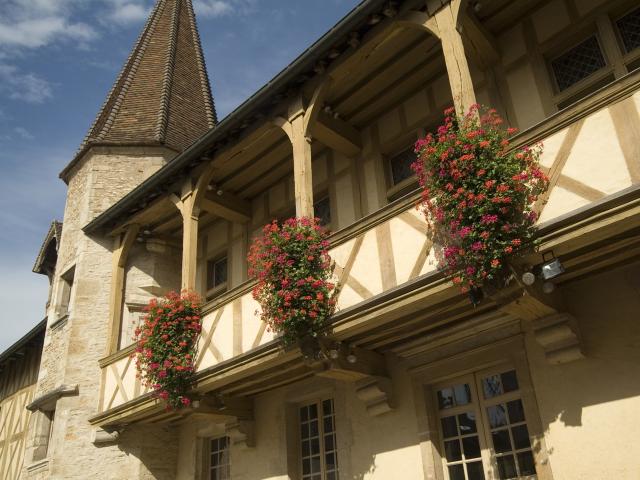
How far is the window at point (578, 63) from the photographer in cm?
649

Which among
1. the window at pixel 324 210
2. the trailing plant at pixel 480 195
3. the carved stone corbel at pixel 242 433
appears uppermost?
the window at pixel 324 210

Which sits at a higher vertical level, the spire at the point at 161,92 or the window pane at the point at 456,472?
the spire at the point at 161,92

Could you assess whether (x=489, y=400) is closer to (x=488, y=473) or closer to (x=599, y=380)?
(x=488, y=473)

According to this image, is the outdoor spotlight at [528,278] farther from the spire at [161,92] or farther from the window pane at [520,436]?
the spire at [161,92]

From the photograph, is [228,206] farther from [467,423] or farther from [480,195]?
[480,195]

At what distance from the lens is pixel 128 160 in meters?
12.3

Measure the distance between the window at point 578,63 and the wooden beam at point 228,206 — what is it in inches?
202

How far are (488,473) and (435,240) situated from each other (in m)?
2.38

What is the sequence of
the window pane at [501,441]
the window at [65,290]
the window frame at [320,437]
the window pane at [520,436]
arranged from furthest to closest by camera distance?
the window at [65,290]
the window frame at [320,437]
the window pane at [501,441]
the window pane at [520,436]

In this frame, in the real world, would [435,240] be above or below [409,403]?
above

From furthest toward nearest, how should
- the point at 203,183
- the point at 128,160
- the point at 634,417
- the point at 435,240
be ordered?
1. the point at 128,160
2. the point at 203,183
3. the point at 435,240
4. the point at 634,417

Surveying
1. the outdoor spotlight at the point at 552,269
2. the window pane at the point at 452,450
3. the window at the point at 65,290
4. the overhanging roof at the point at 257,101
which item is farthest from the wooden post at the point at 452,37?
the window at the point at 65,290

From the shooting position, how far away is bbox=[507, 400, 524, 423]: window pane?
6.04 metres

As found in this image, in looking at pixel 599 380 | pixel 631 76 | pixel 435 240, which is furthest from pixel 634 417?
pixel 631 76
